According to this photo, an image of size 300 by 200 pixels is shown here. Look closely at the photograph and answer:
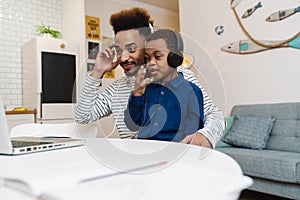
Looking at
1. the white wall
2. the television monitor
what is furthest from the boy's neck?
the television monitor

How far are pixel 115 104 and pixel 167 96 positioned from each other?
1.22 ft

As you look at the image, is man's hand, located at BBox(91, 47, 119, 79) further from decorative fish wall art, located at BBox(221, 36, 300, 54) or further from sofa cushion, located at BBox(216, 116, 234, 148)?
decorative fish wall art, located at BBox(221, 36, 300, 54)

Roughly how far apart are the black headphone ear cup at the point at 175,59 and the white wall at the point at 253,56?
157 centimetres

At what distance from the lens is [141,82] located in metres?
1.14

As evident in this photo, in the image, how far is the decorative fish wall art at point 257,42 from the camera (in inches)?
108

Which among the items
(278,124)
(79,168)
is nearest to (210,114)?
(79,168)

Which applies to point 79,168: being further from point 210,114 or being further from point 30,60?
point 30,60

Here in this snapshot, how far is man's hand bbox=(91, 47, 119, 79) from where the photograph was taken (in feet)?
3.74

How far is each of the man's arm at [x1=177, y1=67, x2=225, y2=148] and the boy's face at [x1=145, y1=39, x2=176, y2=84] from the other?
95 millimetres

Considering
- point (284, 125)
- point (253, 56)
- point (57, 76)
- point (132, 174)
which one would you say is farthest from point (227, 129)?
point (132, 174)

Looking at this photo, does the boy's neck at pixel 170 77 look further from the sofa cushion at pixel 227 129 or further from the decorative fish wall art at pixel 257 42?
the decorative fish wall art at pixel 257 42

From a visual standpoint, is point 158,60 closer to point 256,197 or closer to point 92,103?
point 92,103

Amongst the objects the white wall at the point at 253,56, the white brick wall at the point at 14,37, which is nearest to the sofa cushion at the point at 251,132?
the white wall at the point at 253,56

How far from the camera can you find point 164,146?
86 cm
